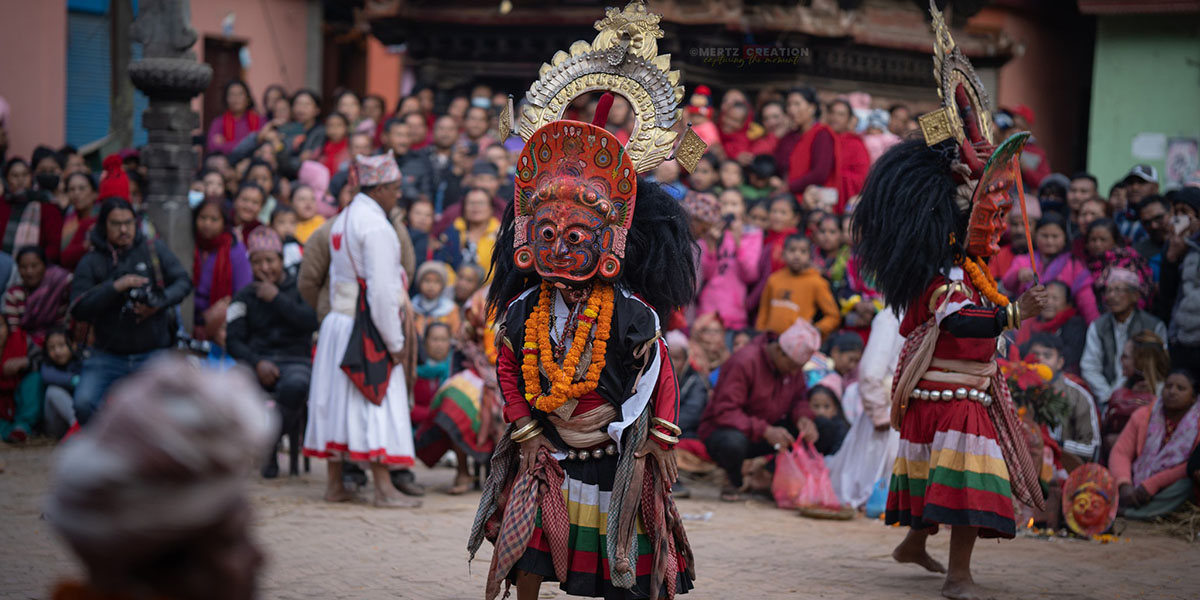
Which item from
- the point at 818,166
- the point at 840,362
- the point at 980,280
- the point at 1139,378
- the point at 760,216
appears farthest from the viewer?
the point at 818,166

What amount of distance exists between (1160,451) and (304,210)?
707 cm

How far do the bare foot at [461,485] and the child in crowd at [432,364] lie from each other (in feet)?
2.11

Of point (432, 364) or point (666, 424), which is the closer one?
point (666, 424)

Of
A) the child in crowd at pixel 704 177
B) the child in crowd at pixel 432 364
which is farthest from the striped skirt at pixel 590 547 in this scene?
the child in crowd at pixel 704 177

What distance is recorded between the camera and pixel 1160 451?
8531 mm

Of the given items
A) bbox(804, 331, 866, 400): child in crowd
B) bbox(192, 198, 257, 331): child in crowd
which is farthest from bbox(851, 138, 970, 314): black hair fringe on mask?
bbox(192, 198, 257, 331): child in crowd

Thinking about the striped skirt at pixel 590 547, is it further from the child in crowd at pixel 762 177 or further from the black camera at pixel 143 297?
the child in crowd at pixel 762 177

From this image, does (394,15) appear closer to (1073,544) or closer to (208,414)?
(1073,544)

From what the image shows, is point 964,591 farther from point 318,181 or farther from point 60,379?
point 318,181

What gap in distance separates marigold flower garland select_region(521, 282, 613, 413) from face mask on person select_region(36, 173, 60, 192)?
8818 millimetres

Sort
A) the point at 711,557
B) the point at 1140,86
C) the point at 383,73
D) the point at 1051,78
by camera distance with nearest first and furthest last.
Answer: the point at 711,557 → the point at 1140,86 → the point at 1051,78 → the point at 383,73

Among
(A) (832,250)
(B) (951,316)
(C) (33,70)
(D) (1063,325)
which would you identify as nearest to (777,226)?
(A) (832,250)

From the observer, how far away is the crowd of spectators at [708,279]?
8617 millimetres

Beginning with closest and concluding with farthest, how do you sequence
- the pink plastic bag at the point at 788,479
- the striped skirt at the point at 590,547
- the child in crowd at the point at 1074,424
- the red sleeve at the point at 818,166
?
the striped skirt at the point at 590,547, the child in crowd at the point at 1074,424, the pink plastic bag at the point at 788,479, the red sleeve at the point at 818,166
